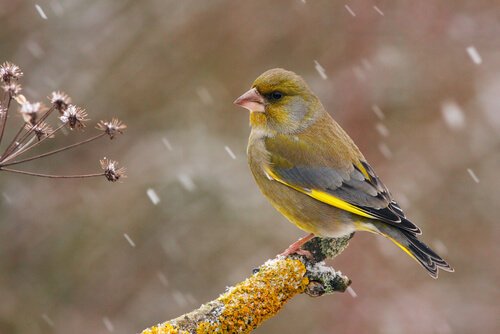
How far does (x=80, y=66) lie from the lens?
10.5 m

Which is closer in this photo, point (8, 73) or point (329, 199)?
point (8, 73)

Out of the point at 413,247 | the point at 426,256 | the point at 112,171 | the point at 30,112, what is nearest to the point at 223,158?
the point at 413,247

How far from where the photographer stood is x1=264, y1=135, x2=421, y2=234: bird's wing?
477 centimetres

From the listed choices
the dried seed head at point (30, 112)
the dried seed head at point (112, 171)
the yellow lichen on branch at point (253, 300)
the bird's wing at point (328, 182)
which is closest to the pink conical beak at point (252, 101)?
the bird's wing at point (328, 182)

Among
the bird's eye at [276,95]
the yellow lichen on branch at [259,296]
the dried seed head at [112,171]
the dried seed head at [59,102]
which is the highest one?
the bird's eye at [276,95]

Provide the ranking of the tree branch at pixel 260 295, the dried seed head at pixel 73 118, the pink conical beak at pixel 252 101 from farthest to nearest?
the pink conical beak at pixel 252 101 < the tree branch at pixel 260 295 < the dried seed head at pixel 73 118

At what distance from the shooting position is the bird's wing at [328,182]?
477cm

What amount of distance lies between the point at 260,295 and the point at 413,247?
4.55ft

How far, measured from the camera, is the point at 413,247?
14.9 ft

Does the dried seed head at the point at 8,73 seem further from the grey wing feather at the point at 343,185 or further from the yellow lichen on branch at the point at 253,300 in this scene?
the grey wing feather at the point at 343,185

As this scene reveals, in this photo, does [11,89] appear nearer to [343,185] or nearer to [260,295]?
[260,295]

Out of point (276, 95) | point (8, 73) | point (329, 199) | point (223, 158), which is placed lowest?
point (329, 199)

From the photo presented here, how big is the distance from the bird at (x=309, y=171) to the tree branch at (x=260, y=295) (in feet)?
1.27

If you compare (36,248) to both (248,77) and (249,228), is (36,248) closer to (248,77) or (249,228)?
(249,228)
